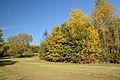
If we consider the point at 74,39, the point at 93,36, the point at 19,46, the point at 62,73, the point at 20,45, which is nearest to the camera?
the point at 62,73

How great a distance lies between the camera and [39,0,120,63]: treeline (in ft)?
179

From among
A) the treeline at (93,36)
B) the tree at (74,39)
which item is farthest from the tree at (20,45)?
the treeline at (93,36)

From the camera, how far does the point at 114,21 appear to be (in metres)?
55.9

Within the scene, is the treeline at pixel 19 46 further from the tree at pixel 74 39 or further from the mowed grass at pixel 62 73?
the mowed grass at pixel 62 73

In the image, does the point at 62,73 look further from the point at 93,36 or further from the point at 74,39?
the point at 74,39

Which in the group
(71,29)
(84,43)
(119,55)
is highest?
(71,29)

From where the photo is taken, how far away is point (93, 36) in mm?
54500

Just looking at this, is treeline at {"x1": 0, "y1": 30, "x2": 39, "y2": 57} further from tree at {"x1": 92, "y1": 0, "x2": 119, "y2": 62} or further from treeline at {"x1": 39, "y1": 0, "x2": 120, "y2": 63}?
tree at {"x1": 92, "y1": 0, "x2": 119, "y2": 62}

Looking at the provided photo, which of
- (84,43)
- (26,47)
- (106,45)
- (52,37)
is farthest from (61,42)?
(26,47)

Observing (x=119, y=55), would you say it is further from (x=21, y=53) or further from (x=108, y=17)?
(x=21, y=53)

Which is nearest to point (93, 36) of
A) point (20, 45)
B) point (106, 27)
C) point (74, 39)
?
point (106, 27)

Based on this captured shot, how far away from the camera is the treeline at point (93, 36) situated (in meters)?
54.5

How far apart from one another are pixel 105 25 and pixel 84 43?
7.56 metres

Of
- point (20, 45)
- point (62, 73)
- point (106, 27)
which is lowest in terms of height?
point (62, 73)
